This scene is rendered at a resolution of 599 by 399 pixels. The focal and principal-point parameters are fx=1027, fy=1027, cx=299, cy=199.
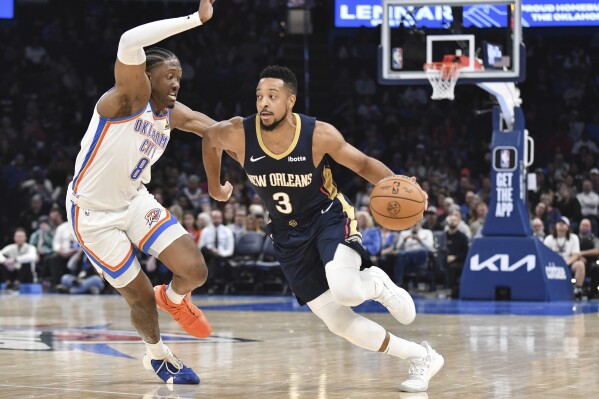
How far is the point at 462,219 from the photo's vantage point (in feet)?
49.9

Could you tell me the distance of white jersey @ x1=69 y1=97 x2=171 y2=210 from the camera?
18.4 feet

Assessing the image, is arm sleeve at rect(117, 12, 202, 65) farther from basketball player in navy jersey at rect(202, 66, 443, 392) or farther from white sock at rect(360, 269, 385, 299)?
white sock at rect(360, 269, 385, 299)

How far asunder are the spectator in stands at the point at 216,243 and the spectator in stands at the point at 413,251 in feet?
8.15

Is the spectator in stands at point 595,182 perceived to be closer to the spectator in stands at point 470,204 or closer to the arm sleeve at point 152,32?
the spectator in stands at point 470,204

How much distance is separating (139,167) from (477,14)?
7.48 metres

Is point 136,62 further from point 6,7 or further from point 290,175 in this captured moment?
point 6,7

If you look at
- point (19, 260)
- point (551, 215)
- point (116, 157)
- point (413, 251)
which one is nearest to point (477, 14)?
point (413, 251)

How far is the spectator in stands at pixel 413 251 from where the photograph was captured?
14.2 m

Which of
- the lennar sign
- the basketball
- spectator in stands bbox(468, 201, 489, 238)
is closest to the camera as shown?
the basketball

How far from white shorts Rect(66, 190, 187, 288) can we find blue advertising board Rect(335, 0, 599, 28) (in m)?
7.22

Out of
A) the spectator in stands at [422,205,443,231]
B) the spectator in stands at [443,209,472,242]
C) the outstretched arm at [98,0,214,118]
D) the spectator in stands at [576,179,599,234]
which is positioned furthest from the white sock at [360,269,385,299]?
the spectator in stands at [576,179,599,234]

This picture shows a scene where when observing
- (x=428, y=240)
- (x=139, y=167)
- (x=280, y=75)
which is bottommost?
(x=428, y=240)

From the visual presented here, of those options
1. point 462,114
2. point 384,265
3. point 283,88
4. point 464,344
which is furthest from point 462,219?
point 283,88

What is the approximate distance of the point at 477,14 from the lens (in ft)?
40.3
